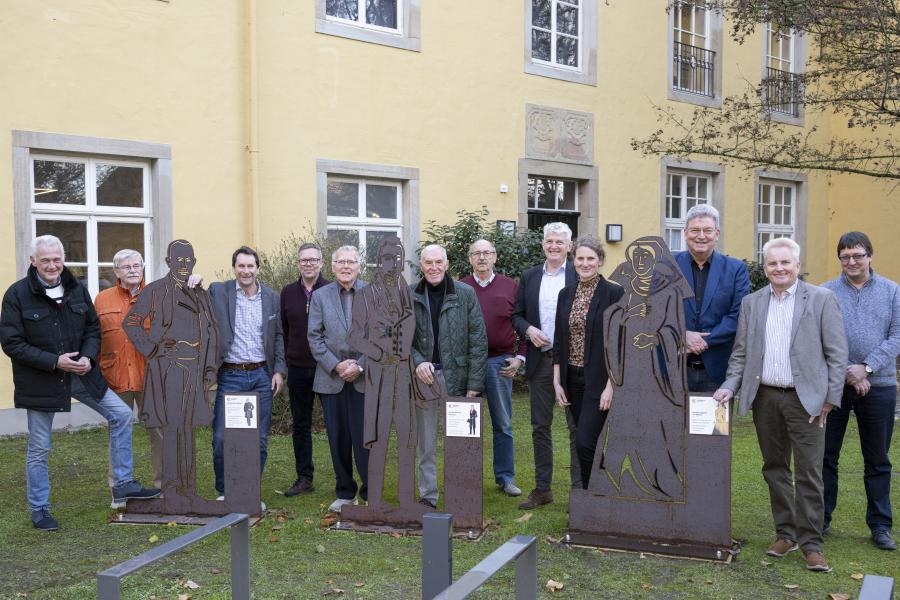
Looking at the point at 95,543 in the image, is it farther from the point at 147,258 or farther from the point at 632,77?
the point at 632,77

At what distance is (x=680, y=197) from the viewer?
15281 millimetres

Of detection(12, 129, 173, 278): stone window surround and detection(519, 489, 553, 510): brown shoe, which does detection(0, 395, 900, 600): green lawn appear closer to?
detection(519, 489, 553, 510): brown shoe

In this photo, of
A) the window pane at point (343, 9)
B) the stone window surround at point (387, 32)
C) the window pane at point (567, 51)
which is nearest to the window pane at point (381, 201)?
the stone window surround at point (387, 32)

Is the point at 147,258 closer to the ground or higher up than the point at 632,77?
closer to the ground

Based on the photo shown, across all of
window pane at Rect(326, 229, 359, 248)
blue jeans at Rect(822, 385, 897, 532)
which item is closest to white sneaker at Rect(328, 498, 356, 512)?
blue jeans at Rect(822, 385, 897, 532)

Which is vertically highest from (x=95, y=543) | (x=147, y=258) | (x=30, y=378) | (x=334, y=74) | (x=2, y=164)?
(x=334, y=74)

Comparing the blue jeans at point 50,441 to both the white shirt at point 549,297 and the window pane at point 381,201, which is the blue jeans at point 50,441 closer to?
the white shirt at point 549,297

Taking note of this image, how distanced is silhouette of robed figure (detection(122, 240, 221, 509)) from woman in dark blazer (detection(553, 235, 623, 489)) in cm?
227

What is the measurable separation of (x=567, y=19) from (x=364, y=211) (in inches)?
180

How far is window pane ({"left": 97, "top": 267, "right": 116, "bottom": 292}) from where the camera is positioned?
959cm

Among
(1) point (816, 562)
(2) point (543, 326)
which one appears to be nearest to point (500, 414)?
(2) point (543, 326)

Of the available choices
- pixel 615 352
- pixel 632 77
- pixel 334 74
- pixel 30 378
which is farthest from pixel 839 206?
pixel 30 378

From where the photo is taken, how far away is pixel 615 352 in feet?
17.4

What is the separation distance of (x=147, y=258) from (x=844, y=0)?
8.16 metres
